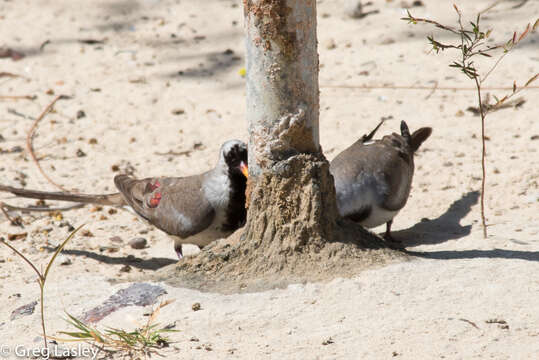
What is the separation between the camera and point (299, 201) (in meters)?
4.23

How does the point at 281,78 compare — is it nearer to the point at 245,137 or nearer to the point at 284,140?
the point at 284,140

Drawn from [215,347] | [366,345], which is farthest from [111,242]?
[366,345]

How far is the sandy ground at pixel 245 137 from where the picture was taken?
11.8ft

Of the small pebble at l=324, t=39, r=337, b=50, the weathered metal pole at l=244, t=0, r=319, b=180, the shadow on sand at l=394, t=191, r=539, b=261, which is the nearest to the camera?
the weathered metal pole at l=244, t=0, r=319, b=180

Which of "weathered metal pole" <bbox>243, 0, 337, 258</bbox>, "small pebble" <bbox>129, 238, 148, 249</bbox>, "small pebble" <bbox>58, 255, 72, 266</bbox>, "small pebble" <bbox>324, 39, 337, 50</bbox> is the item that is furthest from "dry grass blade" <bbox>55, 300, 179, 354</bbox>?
"small pebble" <bbox>324, 39, 337, 50</bbox>

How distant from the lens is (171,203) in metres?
5.61

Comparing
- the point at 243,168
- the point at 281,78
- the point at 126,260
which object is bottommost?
the point at 126,260

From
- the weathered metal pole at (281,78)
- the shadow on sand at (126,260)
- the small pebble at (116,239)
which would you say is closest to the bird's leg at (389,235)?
the weathered metal pole at (281,78)

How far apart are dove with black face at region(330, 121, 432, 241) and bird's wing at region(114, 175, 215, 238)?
988mm

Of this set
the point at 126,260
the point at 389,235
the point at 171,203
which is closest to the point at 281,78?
the point at 171,203

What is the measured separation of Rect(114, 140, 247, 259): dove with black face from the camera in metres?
5.39

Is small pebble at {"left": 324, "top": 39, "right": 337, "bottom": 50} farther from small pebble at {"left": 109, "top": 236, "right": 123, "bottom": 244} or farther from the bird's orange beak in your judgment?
small pebble at {"left": 109, "top": 236, "right": 123, "bottom": 244}

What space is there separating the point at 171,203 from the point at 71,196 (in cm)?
102

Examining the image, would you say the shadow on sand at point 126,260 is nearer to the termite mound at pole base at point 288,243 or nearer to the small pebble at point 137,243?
the small pebble at point 137,243
